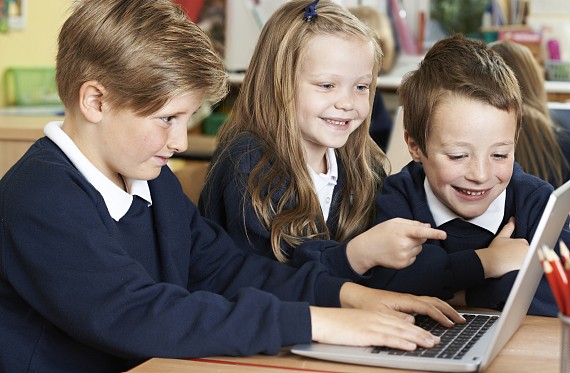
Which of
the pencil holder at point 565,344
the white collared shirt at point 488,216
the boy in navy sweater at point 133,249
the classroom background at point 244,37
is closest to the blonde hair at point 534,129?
the classroom background at point 244,37

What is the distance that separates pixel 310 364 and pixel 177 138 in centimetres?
39

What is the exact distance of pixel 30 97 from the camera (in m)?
3.62

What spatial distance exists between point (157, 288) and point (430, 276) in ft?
1.64

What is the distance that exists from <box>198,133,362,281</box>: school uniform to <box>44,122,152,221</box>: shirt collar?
0.34m

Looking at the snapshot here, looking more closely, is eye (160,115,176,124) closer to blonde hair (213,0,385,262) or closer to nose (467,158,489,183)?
blonde hair (213,0,385,262)

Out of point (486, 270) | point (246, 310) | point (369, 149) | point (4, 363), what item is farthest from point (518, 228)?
point (4, 363)

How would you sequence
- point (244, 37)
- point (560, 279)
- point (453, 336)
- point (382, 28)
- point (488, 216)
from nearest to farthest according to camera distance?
point (560, 279)
point (453, 336)
point (488, 216)
point (382, 28)
point (244, 37)

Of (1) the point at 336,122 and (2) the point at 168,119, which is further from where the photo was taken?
(1) the point at 336,122

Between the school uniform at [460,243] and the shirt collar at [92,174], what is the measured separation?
0.42m

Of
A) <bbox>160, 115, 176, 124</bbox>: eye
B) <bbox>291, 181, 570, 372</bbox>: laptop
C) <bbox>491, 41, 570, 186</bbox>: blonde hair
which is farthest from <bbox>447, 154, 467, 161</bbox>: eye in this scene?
<bbox>491, 41, 570, 186</bbox>: blonde hair

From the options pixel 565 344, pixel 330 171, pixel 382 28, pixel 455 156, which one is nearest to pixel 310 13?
pixel 330 171

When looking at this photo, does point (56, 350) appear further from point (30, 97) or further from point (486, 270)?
point (30, 97)

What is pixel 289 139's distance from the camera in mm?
1747

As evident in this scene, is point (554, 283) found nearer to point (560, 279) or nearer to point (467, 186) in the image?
point (560, 279)
